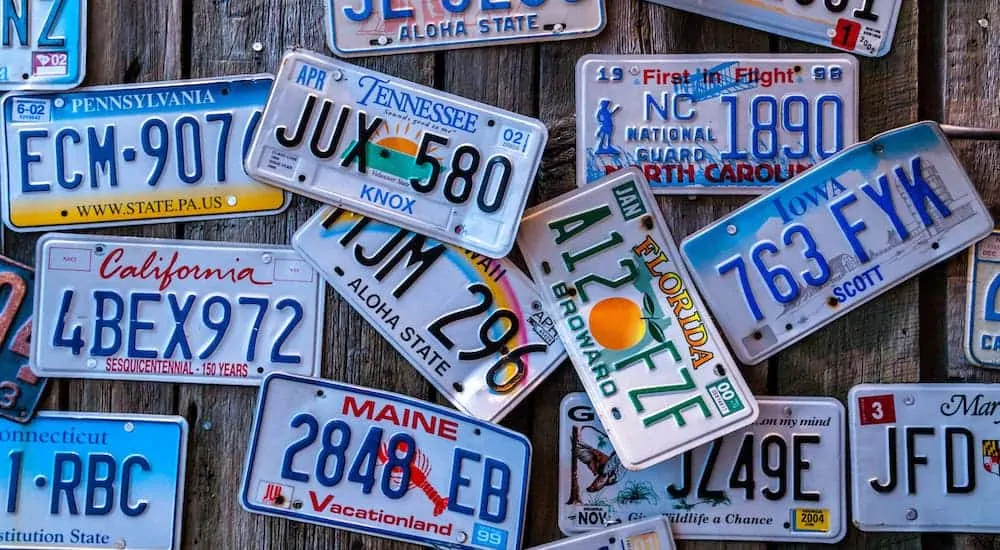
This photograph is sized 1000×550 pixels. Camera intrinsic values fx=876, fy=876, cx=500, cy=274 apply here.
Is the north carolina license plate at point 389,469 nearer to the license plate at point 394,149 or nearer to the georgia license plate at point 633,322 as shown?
the georgia license plate at point 633,322

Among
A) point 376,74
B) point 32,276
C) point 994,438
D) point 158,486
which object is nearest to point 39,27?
point 32,276

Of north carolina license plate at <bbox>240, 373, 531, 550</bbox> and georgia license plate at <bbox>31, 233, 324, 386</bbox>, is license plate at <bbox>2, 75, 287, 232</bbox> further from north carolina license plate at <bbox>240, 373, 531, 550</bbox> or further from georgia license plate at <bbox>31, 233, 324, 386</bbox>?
north carolina license plate at <bbox>240, 373, 531, 550</bbox>

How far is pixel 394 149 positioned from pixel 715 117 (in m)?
0.50

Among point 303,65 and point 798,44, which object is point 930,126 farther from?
point 303,65

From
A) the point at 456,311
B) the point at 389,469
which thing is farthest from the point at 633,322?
the point at 389,469

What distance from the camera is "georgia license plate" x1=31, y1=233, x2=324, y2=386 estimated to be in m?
1.37

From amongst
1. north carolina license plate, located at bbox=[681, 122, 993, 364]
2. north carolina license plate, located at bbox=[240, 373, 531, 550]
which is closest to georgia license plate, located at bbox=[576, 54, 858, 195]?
north carolina license plate, located at bbox=[681, 122, 993, 364]

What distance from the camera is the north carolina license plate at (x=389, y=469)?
1.36 metres

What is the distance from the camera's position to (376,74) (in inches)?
53.9

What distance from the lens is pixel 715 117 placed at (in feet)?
4.46

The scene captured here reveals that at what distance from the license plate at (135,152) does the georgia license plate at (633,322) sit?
0.46 m

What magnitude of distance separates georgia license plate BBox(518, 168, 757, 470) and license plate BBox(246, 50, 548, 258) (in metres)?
0.09

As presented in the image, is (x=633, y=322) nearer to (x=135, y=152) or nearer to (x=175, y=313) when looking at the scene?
(x=175, y=313)

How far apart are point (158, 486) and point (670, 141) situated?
966 millimetres
